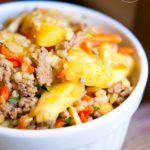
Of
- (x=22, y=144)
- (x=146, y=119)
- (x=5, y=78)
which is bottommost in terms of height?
(x=146, y=119)

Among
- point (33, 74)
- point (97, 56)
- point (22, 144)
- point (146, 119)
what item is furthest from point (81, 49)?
point (146, 119)

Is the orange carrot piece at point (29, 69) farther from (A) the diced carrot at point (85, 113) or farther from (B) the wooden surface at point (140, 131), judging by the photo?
(B) the wooden surface at point (140, 131)

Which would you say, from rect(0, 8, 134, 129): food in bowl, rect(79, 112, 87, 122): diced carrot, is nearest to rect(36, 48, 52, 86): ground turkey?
rect(0, 8, 134, 129): food in bowl

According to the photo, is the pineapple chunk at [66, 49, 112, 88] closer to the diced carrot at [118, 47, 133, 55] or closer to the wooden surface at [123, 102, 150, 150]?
the diced carrot at [118, 47, 133, 55]

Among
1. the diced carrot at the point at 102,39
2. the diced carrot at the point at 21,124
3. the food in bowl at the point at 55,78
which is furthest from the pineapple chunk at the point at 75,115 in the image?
the diced carrot at the point at 102,39

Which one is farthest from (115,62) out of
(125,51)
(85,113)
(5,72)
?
(5,72)

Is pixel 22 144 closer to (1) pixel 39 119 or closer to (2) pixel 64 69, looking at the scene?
(1) pixel 39 119

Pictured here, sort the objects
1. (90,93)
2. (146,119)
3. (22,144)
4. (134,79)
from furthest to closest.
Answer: (146,119) < (134,79) < (90,93) < (22,144)
